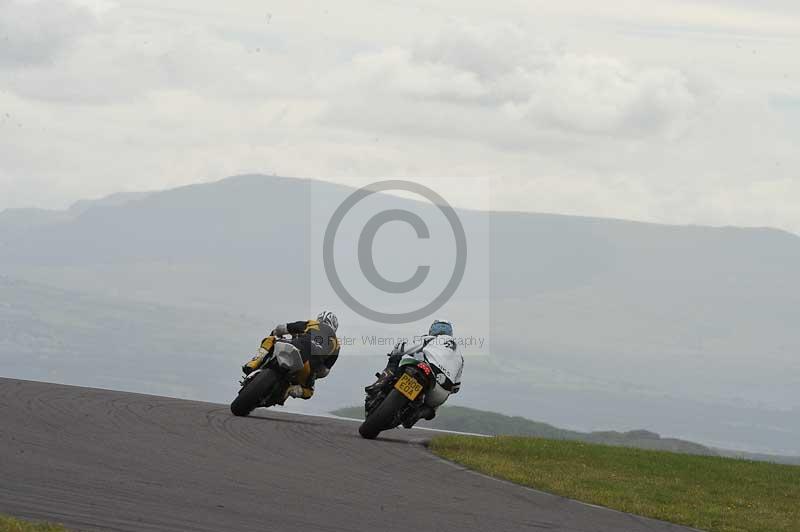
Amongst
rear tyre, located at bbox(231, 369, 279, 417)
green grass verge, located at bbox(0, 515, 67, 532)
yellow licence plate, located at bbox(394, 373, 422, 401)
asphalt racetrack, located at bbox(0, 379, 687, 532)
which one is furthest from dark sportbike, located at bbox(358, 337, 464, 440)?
green grass verge, located at bbox(0, 515, 67, 532)

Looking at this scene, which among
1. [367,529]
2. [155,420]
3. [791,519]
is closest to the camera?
[367,529]

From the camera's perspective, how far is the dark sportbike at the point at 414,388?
17250 mm

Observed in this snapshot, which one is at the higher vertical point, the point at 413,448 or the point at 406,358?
the point at 406,358

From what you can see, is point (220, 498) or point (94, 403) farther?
point (94, 403)

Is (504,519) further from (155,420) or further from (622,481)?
(155,420)

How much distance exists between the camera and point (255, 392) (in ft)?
61.2

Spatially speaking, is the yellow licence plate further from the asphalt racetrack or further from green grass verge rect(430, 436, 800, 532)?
green grass verge rect(430, 436, 800, 532)

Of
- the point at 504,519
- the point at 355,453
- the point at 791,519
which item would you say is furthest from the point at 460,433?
the point at 504,519

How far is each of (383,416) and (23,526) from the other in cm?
872

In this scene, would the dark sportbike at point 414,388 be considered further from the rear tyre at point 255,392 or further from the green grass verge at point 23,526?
the green grass verge at point 23,526

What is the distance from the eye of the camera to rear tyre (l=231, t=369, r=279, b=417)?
18.6 m

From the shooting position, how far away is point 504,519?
38.9 ft

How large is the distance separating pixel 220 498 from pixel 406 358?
262 inches

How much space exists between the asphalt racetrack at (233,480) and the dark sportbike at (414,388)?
31cm
